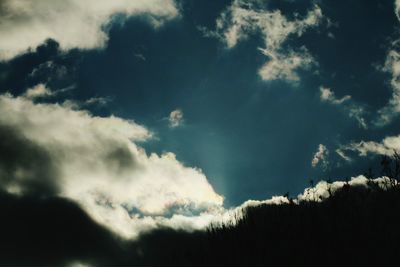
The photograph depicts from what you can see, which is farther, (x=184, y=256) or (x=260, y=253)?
(x=184, y=256)

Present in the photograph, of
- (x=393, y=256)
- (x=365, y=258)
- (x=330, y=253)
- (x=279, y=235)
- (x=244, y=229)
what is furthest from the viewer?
(x=244, y=229)

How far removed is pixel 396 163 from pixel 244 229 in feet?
42.1

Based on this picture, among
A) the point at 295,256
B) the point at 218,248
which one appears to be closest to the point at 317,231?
the point at 295,256

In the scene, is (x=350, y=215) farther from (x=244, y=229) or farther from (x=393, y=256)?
(x=244, y=229)

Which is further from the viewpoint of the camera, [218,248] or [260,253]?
[218,248]

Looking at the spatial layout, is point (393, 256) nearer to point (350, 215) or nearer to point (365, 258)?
point (365, 258)

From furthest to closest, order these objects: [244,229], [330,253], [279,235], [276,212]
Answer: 1. [244,229]
2. [276,212]
3. [279,235]
4. [330,253]

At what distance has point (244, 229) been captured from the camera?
28609mm

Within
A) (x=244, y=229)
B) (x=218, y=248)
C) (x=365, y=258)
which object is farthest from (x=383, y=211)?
(x=218, y=248)

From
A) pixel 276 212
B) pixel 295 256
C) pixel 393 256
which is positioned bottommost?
pixel 393 256

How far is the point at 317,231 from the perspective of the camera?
22.4 m

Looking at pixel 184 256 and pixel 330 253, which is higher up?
pixel 184 256

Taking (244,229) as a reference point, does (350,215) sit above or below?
below

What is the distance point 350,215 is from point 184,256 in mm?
12797
